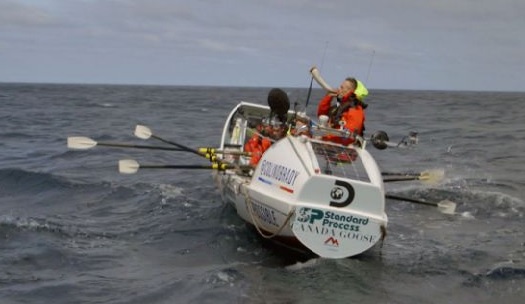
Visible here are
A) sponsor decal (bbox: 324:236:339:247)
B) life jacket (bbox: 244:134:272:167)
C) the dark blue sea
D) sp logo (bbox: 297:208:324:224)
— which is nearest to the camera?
the dark blue sea

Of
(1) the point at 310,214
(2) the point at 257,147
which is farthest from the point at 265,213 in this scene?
(2) the point at 257,147

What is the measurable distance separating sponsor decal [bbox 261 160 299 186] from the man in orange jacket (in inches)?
75.9

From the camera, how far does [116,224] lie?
12.2 metres

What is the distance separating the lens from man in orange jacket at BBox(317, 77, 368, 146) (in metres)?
11.1

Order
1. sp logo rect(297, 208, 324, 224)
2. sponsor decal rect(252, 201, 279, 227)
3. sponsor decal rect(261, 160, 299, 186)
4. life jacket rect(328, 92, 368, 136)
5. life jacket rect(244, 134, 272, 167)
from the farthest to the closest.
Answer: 1. life jacket rect(328, 92, 368, 136)
2. life jacket rect(244, 134, 272, 167)
3. sponsor decal rect(252, 201, 279, 227)
4. sponsor decal rect(261, 160, 299, 186)
5. sp logo rect(297, 208, 324, 224)

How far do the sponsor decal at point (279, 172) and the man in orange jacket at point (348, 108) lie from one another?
75.9 inches

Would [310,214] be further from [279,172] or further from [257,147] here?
[257,147]

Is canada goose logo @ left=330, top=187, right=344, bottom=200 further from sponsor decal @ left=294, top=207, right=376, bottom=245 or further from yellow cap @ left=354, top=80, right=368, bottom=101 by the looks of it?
yellow cap @ left=354, top=80, right=368, bottom=101

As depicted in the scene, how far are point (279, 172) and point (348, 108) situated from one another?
2.52 meters

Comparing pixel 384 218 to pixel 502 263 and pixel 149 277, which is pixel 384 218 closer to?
pixel 502 263

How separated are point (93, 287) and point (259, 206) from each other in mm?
2685

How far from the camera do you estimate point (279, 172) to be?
9320mm

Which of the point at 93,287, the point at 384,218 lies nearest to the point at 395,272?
the point at 384,218

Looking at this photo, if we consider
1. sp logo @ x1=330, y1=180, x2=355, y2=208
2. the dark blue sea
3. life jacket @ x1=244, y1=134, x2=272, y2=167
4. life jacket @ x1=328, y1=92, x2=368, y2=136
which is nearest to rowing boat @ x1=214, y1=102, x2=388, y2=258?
sp logo @ x1=330, y1=180, x2=355, y2=208
